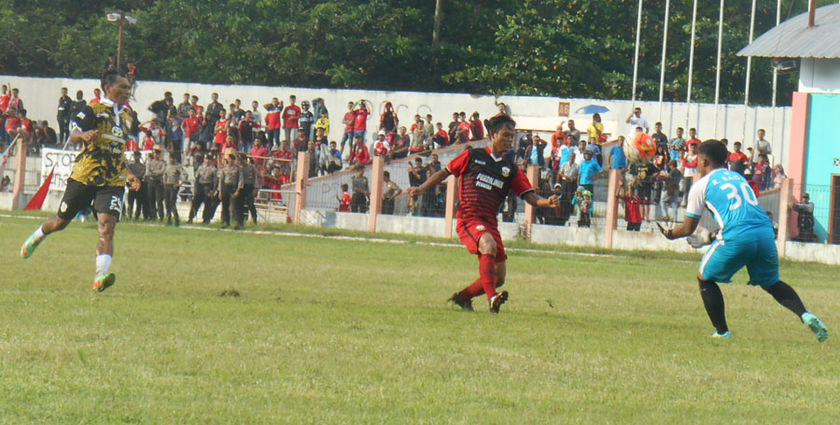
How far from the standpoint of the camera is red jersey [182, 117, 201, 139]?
37.5 meters

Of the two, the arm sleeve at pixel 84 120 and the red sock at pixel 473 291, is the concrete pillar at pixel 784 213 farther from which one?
the arm sleeve at pixel 84 120

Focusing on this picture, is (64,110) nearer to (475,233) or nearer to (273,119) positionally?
(273,119)

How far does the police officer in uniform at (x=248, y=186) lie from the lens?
30.4 meters

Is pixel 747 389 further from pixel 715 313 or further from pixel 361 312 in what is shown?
pixel 361 312

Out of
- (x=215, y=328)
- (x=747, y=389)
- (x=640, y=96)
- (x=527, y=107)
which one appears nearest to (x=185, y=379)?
(x=215, y=328)

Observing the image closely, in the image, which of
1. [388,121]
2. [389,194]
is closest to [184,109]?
[388,121]

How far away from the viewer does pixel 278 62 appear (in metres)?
48.4

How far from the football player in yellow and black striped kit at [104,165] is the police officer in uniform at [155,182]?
63.6 feet

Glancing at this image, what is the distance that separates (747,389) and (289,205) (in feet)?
82.9

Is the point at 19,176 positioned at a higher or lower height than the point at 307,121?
lower

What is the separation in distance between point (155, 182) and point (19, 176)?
6337 millimetres

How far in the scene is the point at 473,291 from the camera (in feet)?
40.1

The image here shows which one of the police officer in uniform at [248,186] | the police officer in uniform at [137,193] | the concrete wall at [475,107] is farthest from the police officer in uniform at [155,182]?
the concrete wall at [475,107]

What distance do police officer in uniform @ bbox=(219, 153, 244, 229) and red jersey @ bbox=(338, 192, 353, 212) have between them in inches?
97.1
